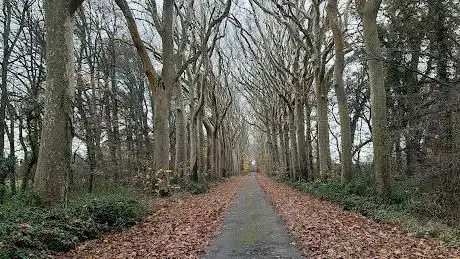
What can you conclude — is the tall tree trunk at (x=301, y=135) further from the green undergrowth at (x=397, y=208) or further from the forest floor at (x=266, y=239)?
the forest floor at (x=266, y=239)

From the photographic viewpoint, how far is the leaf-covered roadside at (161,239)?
7.91 m

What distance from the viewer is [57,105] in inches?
401

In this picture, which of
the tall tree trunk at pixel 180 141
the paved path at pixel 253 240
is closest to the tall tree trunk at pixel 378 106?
the paved path at pixel 253 240

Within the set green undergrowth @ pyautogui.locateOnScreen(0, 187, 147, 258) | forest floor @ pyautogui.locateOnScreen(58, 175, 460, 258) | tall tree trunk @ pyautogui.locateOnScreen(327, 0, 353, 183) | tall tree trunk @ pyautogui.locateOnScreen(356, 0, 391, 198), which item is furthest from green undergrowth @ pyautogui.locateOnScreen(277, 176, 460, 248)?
green undergrowth @ pyautogui.locateOnScreen(0, 187, 147, 258)

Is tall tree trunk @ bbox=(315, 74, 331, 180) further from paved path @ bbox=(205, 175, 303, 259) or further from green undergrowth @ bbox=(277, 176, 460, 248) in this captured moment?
paved path @ bbox=(205, 175, 303, 259)

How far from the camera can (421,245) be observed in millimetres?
7816

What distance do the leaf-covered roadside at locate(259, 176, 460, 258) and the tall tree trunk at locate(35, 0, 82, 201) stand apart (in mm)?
5597

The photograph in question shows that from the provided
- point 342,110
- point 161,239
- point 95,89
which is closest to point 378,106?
point 342,110

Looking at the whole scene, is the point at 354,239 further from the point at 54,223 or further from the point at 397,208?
the point at 54,223

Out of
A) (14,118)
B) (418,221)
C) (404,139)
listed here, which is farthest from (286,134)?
(418,221)

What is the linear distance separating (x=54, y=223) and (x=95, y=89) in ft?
61.3

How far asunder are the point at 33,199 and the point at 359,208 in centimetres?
859

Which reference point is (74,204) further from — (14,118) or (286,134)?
(286,134)

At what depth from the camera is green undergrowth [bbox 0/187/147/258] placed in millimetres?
6949
